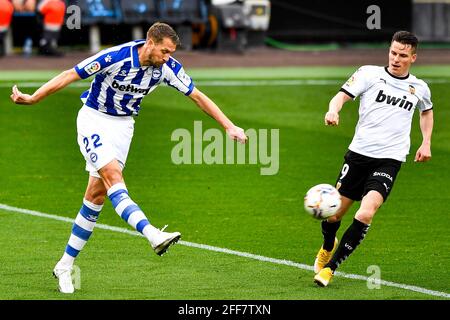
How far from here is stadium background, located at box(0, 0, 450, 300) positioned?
1130 centimetres

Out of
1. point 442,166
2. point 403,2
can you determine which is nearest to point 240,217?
point 442,166

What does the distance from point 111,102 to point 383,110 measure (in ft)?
8.30

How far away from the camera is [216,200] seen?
16.0m

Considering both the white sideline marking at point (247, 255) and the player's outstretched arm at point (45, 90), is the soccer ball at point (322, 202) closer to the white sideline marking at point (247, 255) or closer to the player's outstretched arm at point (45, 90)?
the white sideline marking at point (247, 255)

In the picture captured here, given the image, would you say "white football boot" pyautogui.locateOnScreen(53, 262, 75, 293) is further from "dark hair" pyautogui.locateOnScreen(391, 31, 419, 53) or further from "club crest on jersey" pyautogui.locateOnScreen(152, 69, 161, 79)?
"dark hair" pyautogui.locateOnScreen(391, 31, 419, 53)

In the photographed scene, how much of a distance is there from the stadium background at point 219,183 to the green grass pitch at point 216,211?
0.09 ft

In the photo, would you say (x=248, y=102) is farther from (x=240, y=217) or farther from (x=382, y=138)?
(x=382, y=138)

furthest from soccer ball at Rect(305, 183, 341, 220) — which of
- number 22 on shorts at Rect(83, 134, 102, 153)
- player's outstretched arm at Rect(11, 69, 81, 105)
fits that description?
player's outstretched arm at Rect(11, 69, 81, 105)

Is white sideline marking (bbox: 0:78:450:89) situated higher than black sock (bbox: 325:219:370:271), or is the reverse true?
black sock (bbox: 325:219:370:271)

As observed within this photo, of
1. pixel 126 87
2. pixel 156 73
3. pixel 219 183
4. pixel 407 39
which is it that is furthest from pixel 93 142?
pixel 219 183

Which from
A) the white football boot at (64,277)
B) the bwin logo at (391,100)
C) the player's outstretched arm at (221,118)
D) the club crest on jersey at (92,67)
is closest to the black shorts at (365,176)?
the bwin logo at (391,100)

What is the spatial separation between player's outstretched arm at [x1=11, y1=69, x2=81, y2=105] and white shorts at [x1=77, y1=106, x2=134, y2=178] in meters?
0.44

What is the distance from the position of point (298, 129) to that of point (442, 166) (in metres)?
4.01

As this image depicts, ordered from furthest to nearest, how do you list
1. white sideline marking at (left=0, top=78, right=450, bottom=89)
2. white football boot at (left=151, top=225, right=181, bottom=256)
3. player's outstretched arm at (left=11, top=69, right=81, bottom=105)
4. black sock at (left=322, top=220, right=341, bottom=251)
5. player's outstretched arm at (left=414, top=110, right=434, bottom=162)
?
white sideline marking at (left=0, top=78, right=450, bottom=89), black sock at (left=322, top=220, right=341, bottom=251), player's outstretched arm at (left=414, top=110, right=434, bottom=162), player's outstretched arm at (left=11, top=69, right=81, bottom=105), white football boot at (left=151, top=225, right=181, bottom=256)
